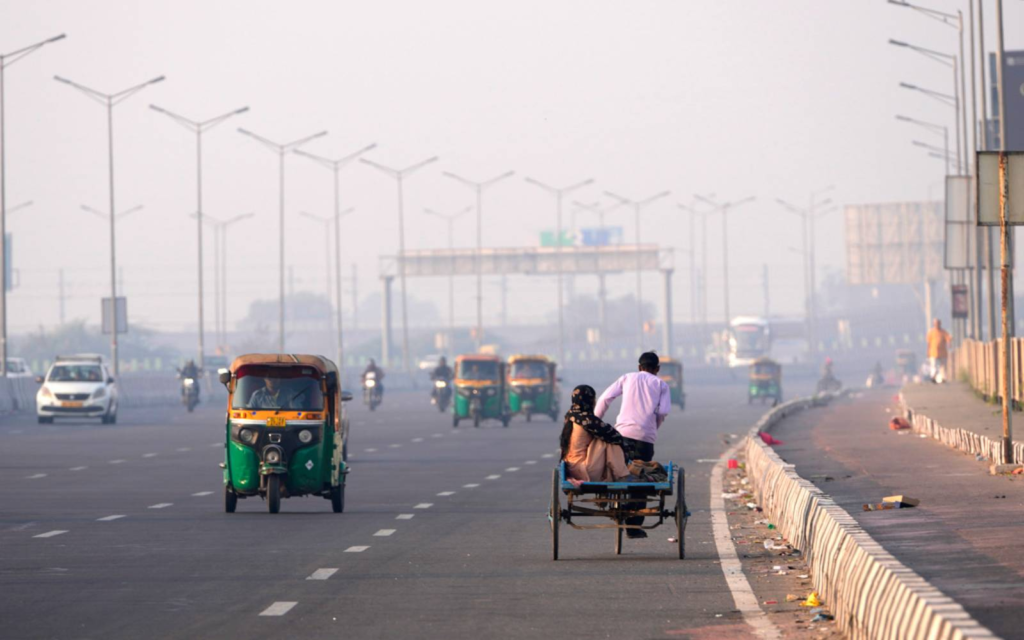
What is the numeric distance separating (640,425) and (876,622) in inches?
248

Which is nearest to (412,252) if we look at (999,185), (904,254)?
(904,254)

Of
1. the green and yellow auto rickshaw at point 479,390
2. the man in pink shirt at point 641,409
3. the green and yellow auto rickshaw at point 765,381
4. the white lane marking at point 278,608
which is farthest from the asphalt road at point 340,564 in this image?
the green and yellow auto rickshaw at point 765,381

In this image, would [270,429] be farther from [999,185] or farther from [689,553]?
[999,185]

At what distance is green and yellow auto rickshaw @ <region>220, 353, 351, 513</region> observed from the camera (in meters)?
20.5

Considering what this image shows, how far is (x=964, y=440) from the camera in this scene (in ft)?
92.2

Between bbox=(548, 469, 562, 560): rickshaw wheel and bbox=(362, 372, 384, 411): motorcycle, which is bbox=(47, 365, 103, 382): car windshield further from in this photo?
bbox=(548, 469, 562, 560): rickshaw wheel

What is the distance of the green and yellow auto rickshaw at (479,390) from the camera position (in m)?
50.0

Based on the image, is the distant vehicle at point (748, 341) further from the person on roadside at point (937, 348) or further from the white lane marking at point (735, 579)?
the white lane marking at point (735, 579)

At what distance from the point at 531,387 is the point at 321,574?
129 feet

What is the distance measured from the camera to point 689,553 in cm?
1568

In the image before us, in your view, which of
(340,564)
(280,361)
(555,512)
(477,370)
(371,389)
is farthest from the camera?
(371,389)

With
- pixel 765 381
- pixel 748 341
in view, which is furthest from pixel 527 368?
pixel 748 341

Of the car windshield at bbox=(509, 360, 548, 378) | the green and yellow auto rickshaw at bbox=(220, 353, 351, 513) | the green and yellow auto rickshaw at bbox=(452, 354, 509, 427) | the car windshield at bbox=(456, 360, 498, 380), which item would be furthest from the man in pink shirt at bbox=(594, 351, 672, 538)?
the car windshield at bbox=(509, 360, 548, 378)

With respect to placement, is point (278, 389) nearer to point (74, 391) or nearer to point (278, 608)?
point (278, 608)
